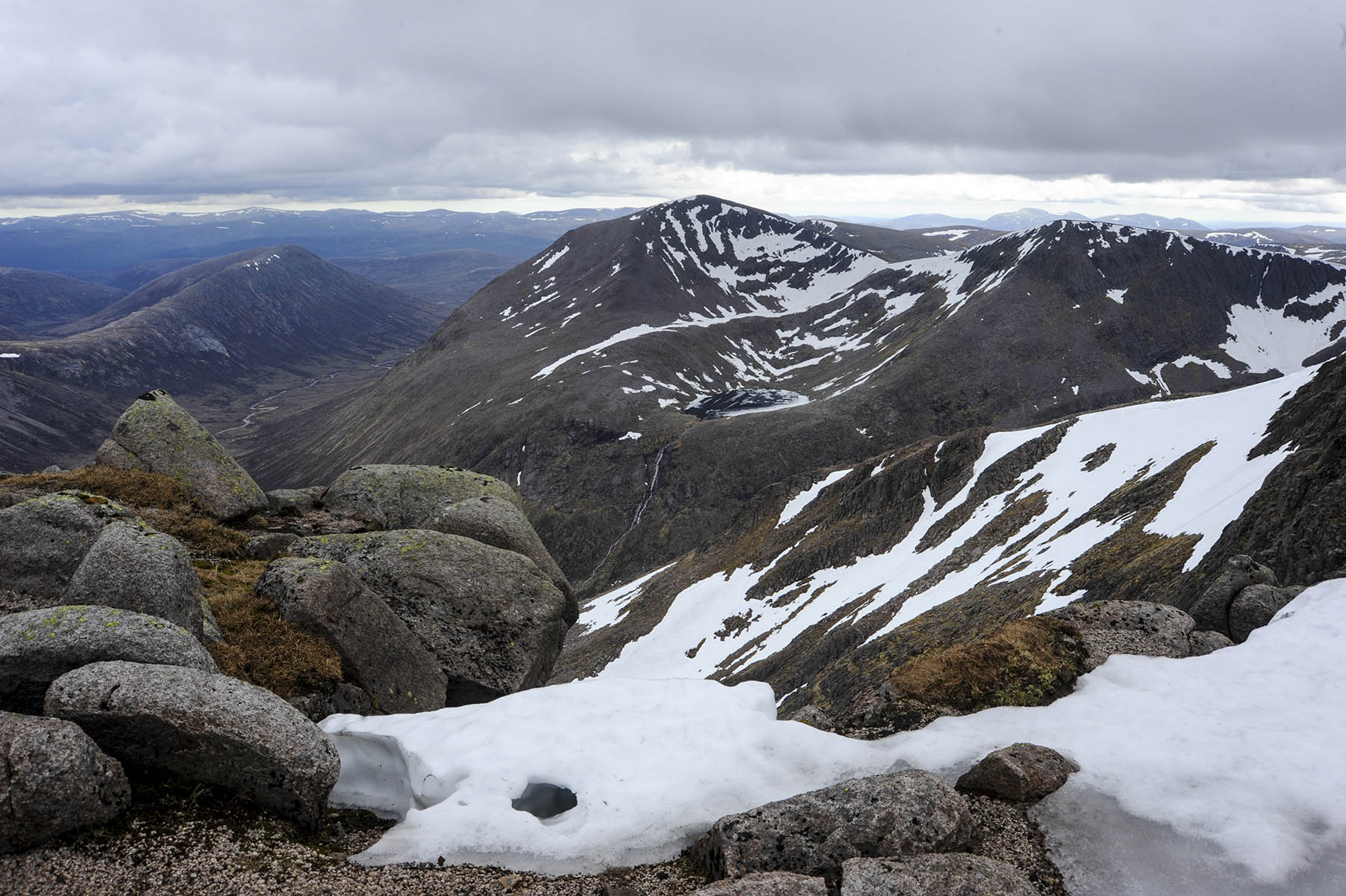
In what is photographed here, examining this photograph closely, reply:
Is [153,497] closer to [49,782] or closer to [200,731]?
[200,731]

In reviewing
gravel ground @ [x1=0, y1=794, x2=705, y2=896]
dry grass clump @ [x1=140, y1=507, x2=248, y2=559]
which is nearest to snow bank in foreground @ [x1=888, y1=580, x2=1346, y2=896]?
gravel ground @ [x1=0, y1=794, x2=705, y2=896]

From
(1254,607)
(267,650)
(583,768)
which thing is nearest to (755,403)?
(1254,607)

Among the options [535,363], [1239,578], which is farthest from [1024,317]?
[1239,578]

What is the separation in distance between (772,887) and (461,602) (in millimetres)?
17053

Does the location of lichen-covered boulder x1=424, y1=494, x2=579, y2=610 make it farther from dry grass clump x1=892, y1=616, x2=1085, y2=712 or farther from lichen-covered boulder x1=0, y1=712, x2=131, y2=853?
lichen-covered boulder x1=0, y1=712, x2=131, y2=853

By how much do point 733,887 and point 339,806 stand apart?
8698 mm

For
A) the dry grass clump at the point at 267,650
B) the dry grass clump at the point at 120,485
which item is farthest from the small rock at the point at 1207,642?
the dry grass clump at the point at 120,485

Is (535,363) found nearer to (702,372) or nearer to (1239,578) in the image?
(702,372)

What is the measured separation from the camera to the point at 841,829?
36.6 feet

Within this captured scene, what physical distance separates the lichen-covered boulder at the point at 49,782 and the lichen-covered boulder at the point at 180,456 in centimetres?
1874

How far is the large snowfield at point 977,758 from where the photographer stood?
1099 cm

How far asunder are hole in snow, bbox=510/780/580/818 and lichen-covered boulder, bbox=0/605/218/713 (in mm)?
7025

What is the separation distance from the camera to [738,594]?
226ft

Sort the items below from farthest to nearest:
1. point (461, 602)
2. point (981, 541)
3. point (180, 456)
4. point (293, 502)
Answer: point (981, 541)
point (293, 502)
point (180, 456)
point (461, 602)
